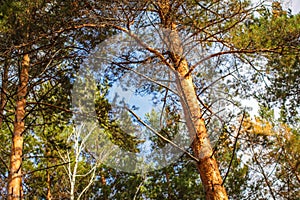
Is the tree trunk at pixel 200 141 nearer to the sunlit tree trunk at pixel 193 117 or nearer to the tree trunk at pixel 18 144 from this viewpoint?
the sunlit tree trunk at pixel 193 117

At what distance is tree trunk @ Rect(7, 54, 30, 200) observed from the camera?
4273 mm

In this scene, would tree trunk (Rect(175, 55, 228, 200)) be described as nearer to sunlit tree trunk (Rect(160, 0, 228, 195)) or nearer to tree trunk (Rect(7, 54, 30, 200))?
sunlit tree trunk (Rect(160, 0, 228, 195))

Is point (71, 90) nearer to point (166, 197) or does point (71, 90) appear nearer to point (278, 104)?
point (278, 104)

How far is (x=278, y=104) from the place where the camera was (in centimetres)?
664

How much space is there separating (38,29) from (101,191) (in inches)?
240

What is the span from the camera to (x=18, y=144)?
4617 mm

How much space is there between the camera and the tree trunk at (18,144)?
4.27 m

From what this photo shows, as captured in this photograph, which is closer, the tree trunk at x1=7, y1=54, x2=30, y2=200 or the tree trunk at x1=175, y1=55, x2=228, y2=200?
the tree trunk at x1=175, y1=55, x2=228, y2=200

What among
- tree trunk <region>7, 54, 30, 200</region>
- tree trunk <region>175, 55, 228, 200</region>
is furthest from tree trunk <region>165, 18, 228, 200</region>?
tree trunk <region>7, 54, 30, 200</region>

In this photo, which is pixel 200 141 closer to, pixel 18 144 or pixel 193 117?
pixel 193 117

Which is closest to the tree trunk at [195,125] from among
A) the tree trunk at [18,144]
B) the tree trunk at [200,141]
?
the tree trunk at [200,141]

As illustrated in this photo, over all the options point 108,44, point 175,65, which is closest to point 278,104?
point 175,65

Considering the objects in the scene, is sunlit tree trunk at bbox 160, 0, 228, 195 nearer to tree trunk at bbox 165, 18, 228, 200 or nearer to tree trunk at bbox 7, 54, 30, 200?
tree trunk at bbox 165, 18, 228, 200

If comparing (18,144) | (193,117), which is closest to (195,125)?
(193,117)
